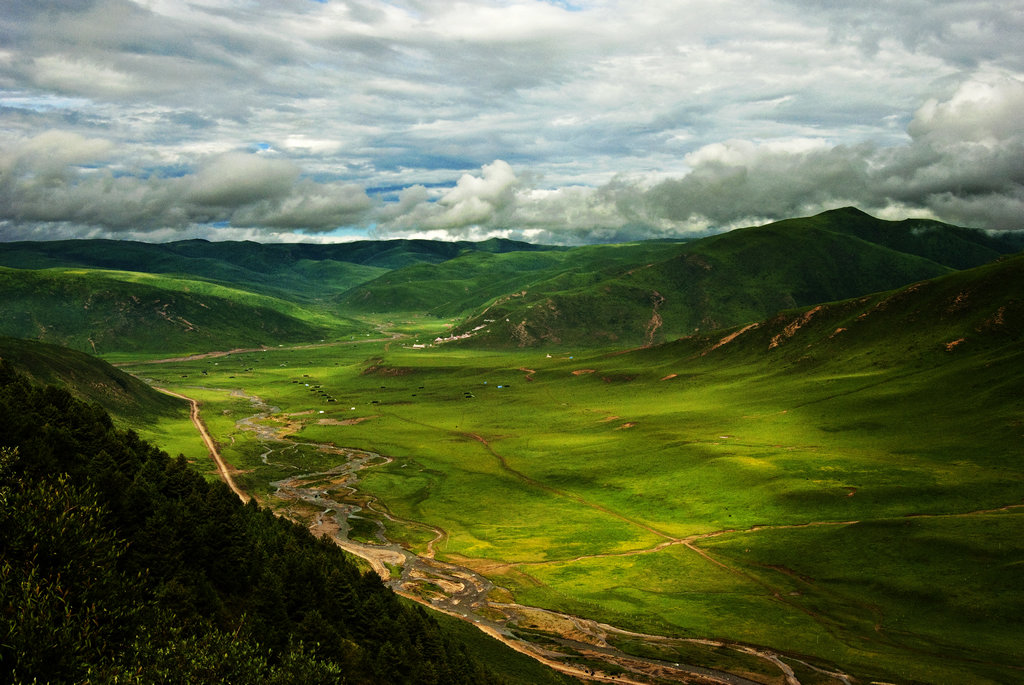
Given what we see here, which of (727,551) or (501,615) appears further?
(727,551)

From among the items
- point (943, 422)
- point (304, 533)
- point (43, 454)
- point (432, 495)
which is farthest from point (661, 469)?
point (43, 454)

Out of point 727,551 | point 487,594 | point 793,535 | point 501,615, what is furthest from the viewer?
point 793,535

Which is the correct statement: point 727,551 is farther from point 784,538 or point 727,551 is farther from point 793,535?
point 793,535

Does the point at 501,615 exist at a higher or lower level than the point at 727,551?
lower

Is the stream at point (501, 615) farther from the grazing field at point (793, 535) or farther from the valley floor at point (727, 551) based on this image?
the grazing field at point (793, 535)

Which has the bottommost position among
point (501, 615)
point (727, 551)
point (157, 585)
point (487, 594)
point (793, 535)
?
point (487, 594)

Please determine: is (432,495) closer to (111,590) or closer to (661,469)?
(661,469)

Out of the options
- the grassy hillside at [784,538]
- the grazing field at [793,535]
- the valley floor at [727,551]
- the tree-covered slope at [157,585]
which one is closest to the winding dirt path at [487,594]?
the valley floor at [727,551]

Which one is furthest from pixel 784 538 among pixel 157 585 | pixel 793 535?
pixel 157 585

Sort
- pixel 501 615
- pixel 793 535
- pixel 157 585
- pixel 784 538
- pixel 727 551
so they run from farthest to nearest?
pixel 793 535 < pixel 784 538 < pixel 727 551 < pixel 501 615 < pixel 157 585

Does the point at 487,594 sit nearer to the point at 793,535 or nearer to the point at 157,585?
the point at 793,535

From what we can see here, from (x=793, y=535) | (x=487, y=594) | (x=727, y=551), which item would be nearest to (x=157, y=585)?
(x=487, y=594)
